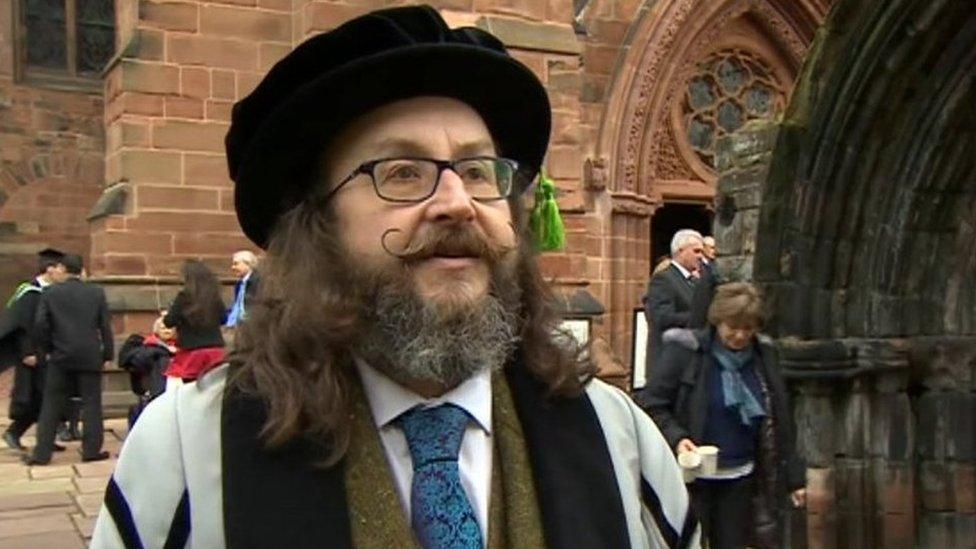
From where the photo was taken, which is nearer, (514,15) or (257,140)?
(257,140)

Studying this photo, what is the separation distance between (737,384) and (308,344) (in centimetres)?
318

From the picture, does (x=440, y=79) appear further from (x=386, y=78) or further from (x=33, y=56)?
(x=33, y=56)

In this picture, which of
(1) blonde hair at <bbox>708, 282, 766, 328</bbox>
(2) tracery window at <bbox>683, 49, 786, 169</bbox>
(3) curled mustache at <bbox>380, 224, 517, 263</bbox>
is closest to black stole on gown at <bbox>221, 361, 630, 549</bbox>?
(3) curled mustache at <bbox>380, 224, 517, 263</bbox>

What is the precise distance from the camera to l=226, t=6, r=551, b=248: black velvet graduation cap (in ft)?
4.46

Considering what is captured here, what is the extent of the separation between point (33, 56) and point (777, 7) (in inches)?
445

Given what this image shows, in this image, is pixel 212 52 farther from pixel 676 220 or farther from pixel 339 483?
pixel 339 483

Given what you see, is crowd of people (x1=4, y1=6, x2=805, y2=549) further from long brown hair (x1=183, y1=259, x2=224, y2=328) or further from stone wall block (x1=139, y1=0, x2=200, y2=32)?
stone wall block (x1=139, y1=0, x2=200, y2=32)

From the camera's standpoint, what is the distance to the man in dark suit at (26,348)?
8.01 metres

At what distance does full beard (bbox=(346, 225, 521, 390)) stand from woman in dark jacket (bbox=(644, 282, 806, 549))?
2.94 metres

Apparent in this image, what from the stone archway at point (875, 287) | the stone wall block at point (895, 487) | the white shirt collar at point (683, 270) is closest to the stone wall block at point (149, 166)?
the white shirt collar at point (683, 270)

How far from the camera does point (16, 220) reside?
15625 millimetres

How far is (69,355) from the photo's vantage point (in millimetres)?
7547

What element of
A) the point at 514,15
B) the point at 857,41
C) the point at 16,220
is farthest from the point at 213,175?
A: the point at 16,220

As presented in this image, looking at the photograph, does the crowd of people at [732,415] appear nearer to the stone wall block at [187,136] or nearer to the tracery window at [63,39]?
the stone wall block at [187,136]
